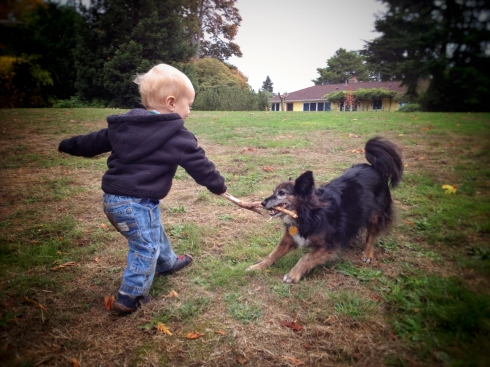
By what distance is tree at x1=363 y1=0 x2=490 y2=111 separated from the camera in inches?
43.0

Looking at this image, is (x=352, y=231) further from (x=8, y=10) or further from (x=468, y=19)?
(x=8, y=10)

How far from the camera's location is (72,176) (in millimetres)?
6008

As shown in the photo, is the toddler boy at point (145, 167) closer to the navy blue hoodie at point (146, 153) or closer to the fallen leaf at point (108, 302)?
the navy blue hoodie at point (146, 153)

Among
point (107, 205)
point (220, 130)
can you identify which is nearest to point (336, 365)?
point (107, 205)

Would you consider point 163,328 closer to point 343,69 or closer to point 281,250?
point 281,250

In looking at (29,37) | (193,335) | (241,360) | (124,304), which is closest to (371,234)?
(241,360)

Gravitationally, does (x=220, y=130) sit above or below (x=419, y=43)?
below

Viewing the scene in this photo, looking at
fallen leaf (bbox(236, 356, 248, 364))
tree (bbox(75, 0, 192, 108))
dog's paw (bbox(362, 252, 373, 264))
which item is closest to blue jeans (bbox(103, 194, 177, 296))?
fallen leaf (bbox(236, 356, 248, 364))

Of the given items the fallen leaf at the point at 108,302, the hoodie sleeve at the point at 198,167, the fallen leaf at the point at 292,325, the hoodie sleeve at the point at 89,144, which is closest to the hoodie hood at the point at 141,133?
the hoodie sleeve at the point at 198,167

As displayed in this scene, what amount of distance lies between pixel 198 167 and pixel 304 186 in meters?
1.22

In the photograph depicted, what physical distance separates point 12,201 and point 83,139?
3.17 m

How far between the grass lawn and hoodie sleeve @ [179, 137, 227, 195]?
1035 millimetres

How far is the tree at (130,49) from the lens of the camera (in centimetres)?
826

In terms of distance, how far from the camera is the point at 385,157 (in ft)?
11.3
